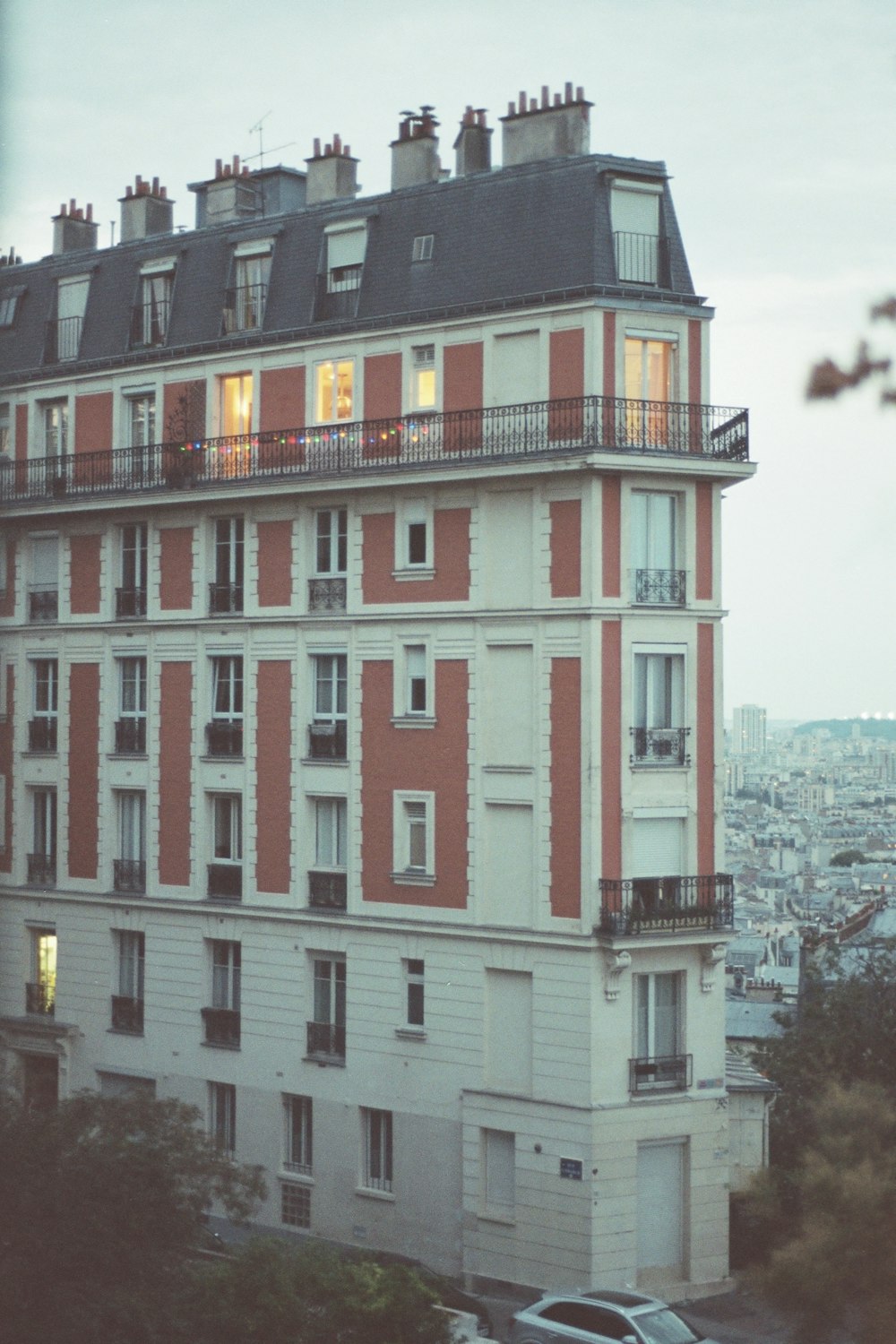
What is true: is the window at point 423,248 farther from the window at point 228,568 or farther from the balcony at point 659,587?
the balcony at point 659,587

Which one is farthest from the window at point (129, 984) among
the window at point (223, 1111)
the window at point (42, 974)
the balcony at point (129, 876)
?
the window at point (223, 1111)

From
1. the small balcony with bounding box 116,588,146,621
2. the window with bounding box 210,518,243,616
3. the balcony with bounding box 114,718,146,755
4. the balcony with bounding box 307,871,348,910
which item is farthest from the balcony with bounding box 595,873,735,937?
the small balcony with bounding box 116,588,146,621

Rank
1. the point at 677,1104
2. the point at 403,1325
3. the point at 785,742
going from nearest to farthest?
the point at 403,1325
the point at 677,1104
the point at 785,742

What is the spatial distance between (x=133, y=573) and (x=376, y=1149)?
1429 centimetres

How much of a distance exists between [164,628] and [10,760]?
5575mm

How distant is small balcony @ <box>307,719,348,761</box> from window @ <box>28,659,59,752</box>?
7.78 meters

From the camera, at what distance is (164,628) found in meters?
43.5

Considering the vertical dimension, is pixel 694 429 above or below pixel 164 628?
above

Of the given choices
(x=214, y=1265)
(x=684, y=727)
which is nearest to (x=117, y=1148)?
(x=214, y=1265)

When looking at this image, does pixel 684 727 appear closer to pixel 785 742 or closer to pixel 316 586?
pixel 316 586

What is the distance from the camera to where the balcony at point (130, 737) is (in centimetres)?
4378

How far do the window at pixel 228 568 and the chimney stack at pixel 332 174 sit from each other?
7688mm

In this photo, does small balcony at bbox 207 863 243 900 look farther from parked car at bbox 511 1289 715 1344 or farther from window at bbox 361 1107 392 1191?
parked car at bbox 511 1289 715 1344

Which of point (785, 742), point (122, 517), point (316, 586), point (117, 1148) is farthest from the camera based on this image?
point (785, 742)
